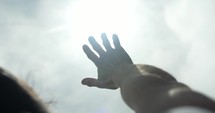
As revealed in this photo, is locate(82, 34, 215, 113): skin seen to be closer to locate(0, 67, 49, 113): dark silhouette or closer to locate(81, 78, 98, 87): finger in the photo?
locate(81, 78, 98, 87): finger

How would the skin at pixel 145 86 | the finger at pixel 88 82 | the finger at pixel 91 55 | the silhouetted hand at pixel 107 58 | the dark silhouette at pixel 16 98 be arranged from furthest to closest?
the finger at pixel 88 82, the finger at pixel 91 55, the silhouetted hand at pixel 107 58, the skin at pixel 145 86, the dark silhouette at pixel 16 98

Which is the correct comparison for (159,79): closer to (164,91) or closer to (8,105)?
(164,91)

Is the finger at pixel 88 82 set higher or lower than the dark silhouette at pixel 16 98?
higher

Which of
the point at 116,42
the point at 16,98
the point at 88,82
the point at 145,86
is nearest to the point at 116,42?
the point at 116,42

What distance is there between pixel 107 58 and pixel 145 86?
1535 millimetres

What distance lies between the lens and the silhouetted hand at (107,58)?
11.4 feet

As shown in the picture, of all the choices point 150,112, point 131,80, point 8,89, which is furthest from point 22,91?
point 131,80

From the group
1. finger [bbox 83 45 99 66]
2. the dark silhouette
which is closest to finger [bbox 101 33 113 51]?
finger [bbox 83 45 99 66]

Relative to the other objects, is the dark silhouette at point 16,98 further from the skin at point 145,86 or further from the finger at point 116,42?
the finger at point 116,42

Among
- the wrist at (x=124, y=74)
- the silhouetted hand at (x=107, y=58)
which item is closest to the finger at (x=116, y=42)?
the silhouetted hand at (x=107, y=58)

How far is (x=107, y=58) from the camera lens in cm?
356

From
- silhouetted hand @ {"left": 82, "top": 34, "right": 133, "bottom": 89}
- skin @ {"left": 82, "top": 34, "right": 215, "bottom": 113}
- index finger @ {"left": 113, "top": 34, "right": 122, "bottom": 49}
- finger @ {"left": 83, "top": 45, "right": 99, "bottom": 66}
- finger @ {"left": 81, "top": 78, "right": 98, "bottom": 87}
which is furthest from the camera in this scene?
finger @ {"left": 81, "top": 78, "right": 98, "bottom": 87}

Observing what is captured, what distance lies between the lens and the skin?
1580mm

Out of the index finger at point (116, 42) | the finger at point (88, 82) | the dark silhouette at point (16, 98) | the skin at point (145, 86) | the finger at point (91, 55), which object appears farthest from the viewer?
the finger at point (88, 82)
